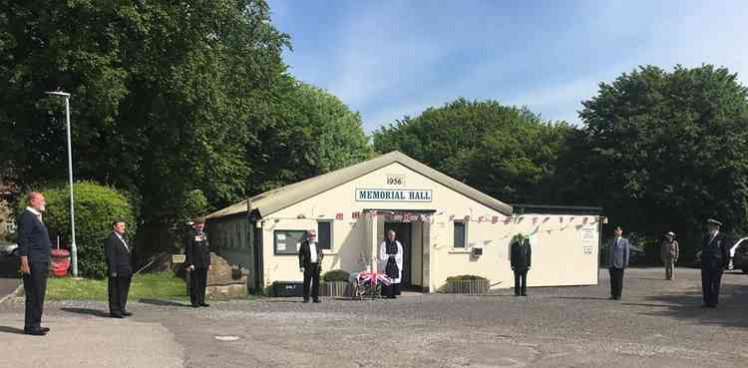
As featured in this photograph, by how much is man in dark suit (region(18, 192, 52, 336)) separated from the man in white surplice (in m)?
10.5

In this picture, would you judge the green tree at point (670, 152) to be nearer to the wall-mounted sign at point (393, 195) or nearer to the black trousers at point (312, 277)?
the wall-mounted sign at point (393, 195)

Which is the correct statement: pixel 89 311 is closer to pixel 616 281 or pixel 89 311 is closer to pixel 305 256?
pixel 305 256

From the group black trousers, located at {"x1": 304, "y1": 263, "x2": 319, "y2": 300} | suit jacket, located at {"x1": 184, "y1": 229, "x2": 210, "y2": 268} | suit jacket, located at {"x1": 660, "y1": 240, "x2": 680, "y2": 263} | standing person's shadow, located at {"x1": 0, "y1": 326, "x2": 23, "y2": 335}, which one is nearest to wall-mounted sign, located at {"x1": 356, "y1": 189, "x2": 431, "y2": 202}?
black trousers, located at {"x1": 304, "y1": 263, "x2": 319, "y2": 300}

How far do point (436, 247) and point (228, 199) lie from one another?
1722cm

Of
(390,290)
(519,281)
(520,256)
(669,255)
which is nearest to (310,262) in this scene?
(390,290)

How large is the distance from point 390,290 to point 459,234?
4.47 metres

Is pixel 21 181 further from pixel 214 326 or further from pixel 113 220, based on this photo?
pixel 214 326

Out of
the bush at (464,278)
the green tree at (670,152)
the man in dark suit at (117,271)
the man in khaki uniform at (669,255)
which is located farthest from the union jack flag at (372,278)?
the green tree at (670,152)

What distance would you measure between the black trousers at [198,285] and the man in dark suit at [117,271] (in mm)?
2124

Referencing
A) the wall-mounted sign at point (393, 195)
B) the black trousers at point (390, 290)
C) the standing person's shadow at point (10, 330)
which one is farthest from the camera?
the wall-mounted sign at point (393, 195)

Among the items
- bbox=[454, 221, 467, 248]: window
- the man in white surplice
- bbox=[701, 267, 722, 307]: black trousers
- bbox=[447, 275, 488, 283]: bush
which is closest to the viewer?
bbox=[701, 267, 722, 307]: black trousers

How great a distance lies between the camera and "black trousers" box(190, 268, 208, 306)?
15.2m

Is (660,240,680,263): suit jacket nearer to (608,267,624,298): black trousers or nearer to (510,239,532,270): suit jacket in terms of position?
(608,267,624,298): black trousers

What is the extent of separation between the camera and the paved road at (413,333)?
922cm
